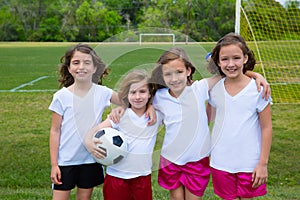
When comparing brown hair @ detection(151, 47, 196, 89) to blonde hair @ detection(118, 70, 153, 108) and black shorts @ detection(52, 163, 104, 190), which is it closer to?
blonde hair @ detection(118, 70, 153, 108)

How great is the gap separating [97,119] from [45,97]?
8207mm

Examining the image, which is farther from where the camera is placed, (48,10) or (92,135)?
(48,10)

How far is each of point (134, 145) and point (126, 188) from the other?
0.28 m

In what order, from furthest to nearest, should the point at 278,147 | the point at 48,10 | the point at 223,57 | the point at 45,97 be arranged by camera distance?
the point at 48,10 → the point at 45,97 → the point at 278,147 → the point at 223,57

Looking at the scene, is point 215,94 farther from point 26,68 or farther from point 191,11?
point 191,11

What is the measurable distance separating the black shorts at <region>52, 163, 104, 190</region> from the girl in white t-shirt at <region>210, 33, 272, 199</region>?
779 mm

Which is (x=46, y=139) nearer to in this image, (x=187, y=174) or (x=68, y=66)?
(x=68, y=66)

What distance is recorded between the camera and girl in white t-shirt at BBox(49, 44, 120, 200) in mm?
3002

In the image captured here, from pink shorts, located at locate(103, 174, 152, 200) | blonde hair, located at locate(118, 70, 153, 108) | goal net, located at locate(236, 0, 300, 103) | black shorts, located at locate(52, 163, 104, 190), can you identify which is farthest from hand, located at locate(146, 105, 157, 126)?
goal net, located at locate(236, 0, 300, 103)

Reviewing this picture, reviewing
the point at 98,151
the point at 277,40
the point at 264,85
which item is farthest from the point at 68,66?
the point at 277,40

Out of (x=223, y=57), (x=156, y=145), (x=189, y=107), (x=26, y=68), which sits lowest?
(x=26, y=68)

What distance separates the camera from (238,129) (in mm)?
2906

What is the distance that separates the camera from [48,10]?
188 ft

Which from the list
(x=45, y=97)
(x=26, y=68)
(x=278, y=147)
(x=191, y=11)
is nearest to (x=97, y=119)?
(x=278, y=147)
